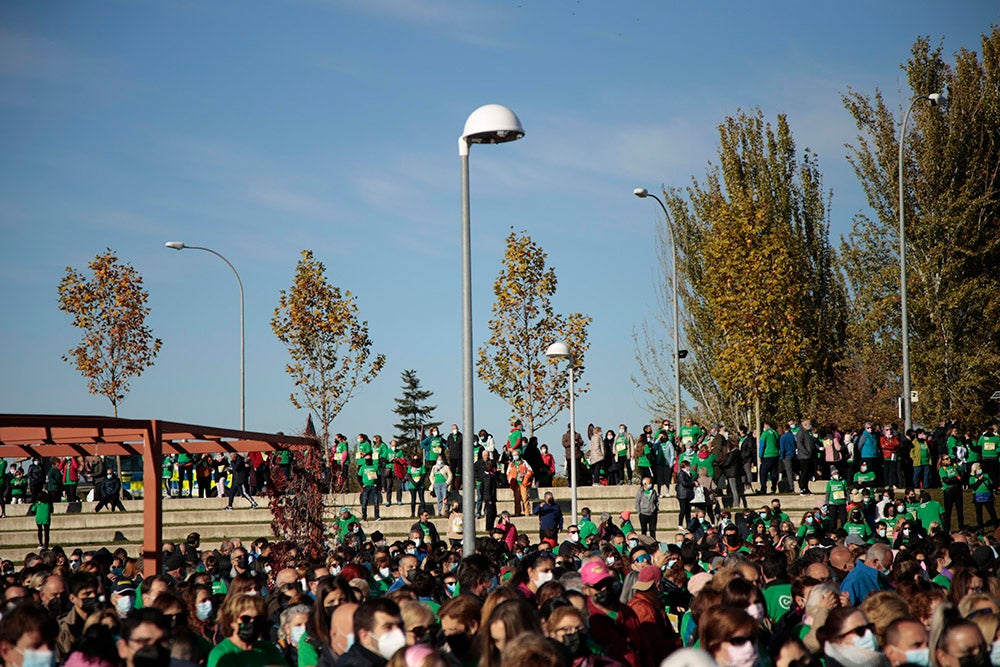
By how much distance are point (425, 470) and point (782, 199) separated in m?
24.4

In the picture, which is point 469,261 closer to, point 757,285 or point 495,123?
point 495,123

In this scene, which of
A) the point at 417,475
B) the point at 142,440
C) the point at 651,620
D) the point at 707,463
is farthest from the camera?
the point at 417,475

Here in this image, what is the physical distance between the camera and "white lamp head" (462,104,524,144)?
13.0 meters

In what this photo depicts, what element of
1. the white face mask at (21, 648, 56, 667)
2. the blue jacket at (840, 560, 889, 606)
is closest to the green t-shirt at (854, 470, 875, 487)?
the blue jacket at (840, 560, 889, 606)

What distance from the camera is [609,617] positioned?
7.57 metres

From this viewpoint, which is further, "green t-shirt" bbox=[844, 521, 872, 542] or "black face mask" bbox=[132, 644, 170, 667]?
"green t-shirt" bbox=[844, 521, 872, 542]

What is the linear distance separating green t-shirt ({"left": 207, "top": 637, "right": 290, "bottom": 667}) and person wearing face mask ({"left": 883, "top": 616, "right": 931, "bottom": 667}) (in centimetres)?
343

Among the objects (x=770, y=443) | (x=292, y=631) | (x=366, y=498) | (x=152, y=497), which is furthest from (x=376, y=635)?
(x=770, y=443)

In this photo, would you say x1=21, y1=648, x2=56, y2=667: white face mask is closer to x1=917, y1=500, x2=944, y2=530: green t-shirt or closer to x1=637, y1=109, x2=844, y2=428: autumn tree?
x1=917, y1=500, x2=944, y2=530: green t-shirt

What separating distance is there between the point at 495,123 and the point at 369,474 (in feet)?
55.7

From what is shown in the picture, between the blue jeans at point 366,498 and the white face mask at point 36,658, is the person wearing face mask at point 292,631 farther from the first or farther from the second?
the blue jeans at point 366,498

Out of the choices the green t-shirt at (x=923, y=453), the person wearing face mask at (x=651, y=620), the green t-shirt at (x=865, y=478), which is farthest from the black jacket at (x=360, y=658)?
the green t-shirt at (x=923, y=453)

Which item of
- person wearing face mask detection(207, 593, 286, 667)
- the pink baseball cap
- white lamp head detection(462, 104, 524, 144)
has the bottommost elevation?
person wearing face mask detection(207, 593, 286, 667)

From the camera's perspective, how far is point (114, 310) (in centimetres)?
4412
